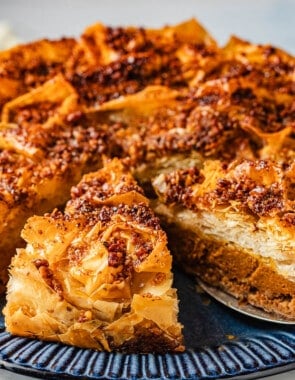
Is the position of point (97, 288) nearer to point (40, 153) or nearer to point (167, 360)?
point (167, 360)

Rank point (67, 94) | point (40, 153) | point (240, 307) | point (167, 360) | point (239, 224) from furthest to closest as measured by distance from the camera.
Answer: point (67, 94) < point (40, 153) < point (240, 307) < point (239, 224) < point (167, 360)

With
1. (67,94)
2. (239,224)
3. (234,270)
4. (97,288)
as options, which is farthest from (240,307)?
(67,94)

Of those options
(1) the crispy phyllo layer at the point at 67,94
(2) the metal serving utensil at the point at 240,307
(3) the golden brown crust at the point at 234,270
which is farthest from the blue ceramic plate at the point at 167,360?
(1) the crispy phyllo layer at the point at 67,94

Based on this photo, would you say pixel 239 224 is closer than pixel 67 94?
Yes

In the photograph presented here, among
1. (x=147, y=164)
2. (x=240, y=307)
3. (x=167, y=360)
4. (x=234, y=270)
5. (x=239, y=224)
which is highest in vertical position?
(x=147, y=164)

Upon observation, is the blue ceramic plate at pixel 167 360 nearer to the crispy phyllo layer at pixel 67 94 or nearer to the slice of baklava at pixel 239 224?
the slice of baklava at pixel 239 224

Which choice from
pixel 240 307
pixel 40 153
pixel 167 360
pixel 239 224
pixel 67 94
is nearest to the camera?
pixel 167 360

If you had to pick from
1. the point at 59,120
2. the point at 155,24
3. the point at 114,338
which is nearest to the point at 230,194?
the point at 114,338
